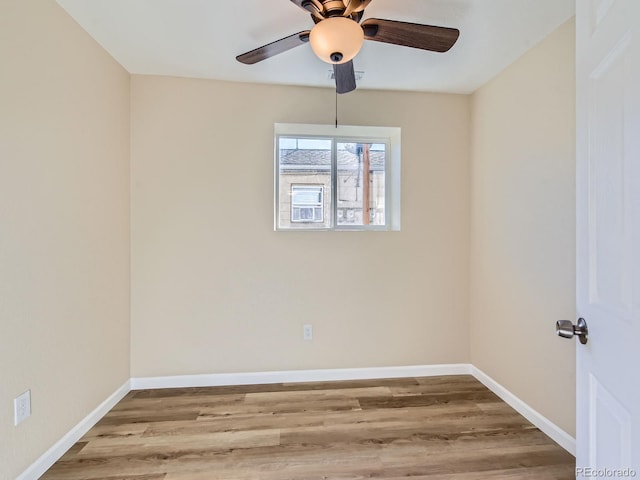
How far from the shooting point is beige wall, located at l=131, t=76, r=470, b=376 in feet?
8.23

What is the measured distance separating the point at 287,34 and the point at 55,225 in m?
1.73

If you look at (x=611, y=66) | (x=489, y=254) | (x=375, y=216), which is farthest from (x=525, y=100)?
(x=611, y=66)

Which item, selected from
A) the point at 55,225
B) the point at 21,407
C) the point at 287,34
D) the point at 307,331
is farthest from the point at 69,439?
the point at 287,34

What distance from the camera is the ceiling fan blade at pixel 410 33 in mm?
1443

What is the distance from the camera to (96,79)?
81.3 inches

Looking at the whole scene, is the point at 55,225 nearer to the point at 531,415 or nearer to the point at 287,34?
the point at 287,34

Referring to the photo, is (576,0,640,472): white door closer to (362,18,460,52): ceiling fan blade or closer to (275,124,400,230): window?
(362,18,460,52): ceiling fan blade

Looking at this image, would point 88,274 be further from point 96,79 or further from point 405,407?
point 405,407

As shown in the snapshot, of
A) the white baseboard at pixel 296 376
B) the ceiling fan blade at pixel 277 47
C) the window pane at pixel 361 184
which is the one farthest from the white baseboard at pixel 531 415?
the ceiling fan blade at pixel 277 47

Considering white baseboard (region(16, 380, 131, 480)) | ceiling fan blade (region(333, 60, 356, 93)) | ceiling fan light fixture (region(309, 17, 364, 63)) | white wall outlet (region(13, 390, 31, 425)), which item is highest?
ceiling fan blade (region(333, 60, 356, 93))

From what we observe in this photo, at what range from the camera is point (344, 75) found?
1.74 meters

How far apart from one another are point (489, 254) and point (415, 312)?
Result: 76cm

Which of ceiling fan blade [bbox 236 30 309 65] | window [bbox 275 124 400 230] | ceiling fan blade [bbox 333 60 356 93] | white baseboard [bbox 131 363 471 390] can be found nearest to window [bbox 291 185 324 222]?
window [bbox 275 124 400 230]

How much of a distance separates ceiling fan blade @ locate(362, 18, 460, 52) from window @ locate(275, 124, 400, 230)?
116 cm
